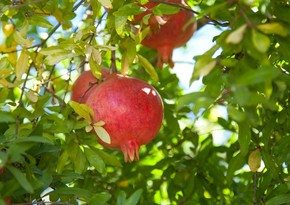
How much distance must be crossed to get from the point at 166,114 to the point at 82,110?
0.78m

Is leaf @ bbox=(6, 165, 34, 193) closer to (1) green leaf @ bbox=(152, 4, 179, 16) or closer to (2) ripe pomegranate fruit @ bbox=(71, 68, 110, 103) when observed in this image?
(1) green leaf @ bbox=(152, 4, 179, 16)

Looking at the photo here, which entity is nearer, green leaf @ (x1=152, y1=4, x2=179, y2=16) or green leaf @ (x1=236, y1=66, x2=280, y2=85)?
green leaf @ (x1=236, y1=66, x2=280, y2=85)

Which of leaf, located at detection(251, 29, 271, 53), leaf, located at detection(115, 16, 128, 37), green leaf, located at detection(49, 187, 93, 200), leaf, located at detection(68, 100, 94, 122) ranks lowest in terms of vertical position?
green leaf, located at detection(49, 187, 93, 200)

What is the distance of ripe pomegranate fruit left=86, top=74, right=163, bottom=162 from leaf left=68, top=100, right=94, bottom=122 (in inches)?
0.7

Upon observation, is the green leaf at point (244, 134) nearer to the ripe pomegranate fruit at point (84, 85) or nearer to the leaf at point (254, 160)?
the leaf at point (254, 160)

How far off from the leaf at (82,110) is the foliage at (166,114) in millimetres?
28

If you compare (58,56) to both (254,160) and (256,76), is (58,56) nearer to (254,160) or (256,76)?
(254,160)

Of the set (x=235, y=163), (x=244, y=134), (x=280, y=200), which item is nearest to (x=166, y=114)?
(x=235, y=163)

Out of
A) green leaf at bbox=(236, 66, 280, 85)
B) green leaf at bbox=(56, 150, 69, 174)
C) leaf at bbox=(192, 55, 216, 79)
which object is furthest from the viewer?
green leaf at bbox=(56, 150, 69, 174)

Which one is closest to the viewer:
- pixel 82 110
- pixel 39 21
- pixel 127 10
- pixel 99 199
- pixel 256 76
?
pixel 256 76

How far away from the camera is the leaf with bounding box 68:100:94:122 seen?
65.2 inches

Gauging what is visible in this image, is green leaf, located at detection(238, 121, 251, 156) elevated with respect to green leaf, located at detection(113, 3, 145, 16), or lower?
lower

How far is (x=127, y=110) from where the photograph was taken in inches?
63.3

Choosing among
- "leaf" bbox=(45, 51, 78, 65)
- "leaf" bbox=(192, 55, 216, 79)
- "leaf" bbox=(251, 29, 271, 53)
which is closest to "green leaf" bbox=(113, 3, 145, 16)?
"leaf" bbox=(45, 51, 78, 65)
